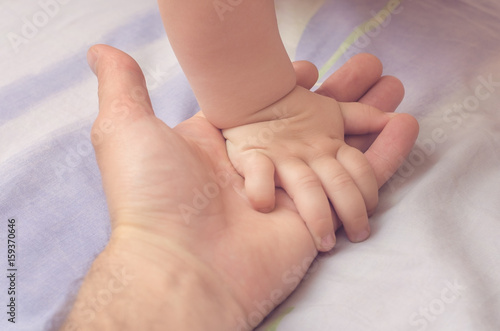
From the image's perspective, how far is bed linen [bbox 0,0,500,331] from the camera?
0.59 m

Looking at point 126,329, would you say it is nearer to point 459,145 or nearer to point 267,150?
point 267,150

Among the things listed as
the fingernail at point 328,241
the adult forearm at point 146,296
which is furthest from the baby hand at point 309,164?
the adult forearm at point 146,296

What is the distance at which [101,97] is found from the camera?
A: 73 cm

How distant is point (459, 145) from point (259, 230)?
0.34 meters

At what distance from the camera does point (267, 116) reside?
0.77 metres

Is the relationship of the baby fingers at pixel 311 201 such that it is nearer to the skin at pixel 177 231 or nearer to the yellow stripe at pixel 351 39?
the skin at pixel 177 231

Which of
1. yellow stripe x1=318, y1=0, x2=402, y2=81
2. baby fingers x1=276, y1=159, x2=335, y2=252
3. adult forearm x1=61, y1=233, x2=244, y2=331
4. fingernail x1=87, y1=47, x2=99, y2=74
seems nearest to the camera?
adult forearm x1=61, y1=233, x2=244, y2=331

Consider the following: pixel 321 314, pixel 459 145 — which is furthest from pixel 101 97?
pixel 459 145

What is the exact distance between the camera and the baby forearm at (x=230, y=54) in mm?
681

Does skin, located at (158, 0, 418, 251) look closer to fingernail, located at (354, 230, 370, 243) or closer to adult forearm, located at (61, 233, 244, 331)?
fingernail, located at (354, 230, 370, 243)

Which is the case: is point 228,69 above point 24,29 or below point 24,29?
below

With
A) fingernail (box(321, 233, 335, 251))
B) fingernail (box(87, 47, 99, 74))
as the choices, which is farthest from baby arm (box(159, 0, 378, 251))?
fingernail (box(87, 47, 99, 74))

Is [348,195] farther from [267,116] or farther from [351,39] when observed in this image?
[351,39]

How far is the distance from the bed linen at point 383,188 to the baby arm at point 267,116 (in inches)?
2.6
